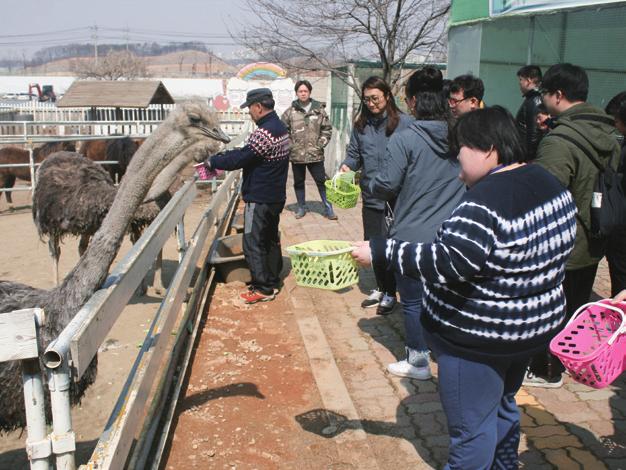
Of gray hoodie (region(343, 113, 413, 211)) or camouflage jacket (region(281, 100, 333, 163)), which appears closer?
gray hoodie (region(343, 113, 413, 211))

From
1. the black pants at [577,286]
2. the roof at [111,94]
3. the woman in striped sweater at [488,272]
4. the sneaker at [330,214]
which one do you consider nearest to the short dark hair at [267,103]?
the black pants at [577,286]

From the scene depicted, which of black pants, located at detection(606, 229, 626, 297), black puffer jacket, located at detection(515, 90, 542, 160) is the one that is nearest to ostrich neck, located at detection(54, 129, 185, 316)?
black pants, located at detection(606, 229, 626, 297)

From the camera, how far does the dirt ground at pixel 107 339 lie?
4.24 metres

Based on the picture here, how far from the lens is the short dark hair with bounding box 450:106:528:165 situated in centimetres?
260

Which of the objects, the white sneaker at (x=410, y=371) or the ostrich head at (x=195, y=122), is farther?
the white sneaker at (x=410, y=371)

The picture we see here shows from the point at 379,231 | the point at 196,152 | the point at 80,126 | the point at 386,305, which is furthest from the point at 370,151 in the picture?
the point at 80,126

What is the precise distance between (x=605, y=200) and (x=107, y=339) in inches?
168

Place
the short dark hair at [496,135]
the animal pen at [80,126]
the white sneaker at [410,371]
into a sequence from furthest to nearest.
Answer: the animal pen at [80,126]
the white sneaker at [410,371]
the short dark hair at [496,135]

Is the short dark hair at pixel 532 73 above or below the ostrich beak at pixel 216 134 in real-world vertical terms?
above

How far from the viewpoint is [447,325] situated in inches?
103

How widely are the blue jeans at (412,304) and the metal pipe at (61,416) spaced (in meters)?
2.60

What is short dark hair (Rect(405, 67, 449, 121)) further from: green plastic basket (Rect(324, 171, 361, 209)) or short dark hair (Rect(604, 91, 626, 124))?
green plastic basket (Rect(324, 171, 361, 209))

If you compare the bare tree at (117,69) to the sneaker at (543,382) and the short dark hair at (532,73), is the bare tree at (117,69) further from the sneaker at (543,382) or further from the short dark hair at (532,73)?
the sneaker at (543,382)

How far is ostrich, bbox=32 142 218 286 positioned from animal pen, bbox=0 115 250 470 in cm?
213
